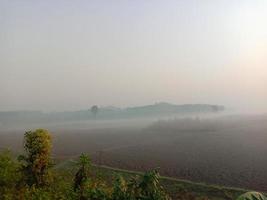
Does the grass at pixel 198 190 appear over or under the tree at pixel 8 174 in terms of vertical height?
under

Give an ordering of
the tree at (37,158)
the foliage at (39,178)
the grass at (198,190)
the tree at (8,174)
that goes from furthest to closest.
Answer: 1. the grass at (198,190)
2. the tree at (37,158)
3. the tree at (8,174)
4. the foliage at (39,178)

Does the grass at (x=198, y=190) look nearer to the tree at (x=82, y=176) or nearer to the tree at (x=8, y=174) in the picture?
the tree at (x=8, y=174)

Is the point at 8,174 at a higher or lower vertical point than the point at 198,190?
higher

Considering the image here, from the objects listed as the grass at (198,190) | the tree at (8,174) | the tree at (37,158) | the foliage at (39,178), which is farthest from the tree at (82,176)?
the grass at (198,190)

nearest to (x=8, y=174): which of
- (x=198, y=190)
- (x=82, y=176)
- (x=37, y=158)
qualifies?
(x=37, y=158)

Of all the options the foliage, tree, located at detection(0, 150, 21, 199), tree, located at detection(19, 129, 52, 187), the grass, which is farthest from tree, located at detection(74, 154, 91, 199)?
the grass

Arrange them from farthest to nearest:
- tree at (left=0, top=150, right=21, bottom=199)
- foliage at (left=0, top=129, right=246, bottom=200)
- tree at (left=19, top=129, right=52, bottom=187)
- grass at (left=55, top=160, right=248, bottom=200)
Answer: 1. grass at (left=55, top=160, right=248, bottom=200)
2. tree at (left=19, top=129, right=52, bottom=187)
3. tree at (left=0, top=150, right=21, bottom=199)
4. foliage at (left=0, top=129, right=246, bottom=200)

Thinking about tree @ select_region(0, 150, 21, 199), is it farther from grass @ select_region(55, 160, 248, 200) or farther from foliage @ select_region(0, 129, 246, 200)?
grass @ select_region(55, 160, 248, 200)

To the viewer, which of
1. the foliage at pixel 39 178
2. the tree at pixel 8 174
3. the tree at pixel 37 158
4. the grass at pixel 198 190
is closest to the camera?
the foliage at pixel 39 178

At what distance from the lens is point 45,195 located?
87.0 feet

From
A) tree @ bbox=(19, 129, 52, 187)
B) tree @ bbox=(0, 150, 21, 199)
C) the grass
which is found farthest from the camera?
the grass

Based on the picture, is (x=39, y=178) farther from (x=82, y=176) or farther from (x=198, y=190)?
(x=198, y=190)

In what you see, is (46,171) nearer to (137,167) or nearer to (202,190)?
(202,190)

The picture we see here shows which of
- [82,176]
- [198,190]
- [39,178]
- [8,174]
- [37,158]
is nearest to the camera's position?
[82,176]
